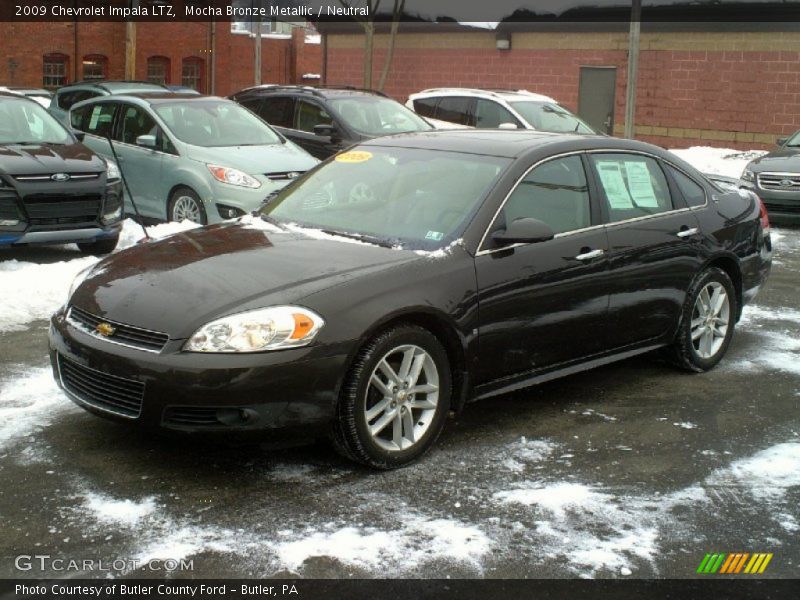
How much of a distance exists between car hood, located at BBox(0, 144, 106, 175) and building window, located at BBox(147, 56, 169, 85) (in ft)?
111

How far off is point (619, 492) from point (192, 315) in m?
2.04

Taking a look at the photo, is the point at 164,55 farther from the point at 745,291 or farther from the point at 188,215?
the point at 745,291

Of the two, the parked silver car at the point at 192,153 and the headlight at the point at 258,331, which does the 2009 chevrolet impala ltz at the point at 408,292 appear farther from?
the parked silver car at the point at 192,153

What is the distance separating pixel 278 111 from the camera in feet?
49.3

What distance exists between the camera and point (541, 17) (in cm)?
2652

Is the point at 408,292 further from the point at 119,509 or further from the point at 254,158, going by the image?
the point at 254,158

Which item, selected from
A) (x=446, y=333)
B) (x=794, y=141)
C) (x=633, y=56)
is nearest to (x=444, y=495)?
(x=446, y=333)

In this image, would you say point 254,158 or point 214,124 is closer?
point 254,158

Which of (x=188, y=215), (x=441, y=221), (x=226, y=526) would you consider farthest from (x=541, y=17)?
(x=226, y=526)

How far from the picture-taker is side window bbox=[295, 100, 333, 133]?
47.1ft

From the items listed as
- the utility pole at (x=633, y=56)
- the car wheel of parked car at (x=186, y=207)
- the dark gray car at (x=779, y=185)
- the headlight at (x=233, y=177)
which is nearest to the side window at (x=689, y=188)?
the headlight at (x=233, y=177)

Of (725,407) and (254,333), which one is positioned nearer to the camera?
(254,333)

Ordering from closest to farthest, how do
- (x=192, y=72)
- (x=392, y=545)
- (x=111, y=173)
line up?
(x=392, y=545) < (x=111, y=173) < (x=192, y=72)

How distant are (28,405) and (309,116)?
9.30 meters
